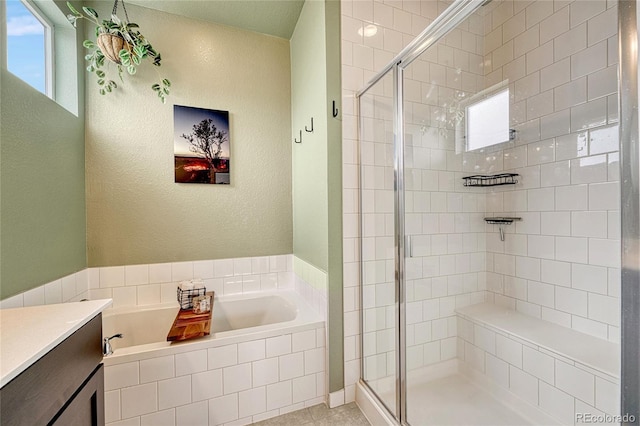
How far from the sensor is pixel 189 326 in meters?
1.60

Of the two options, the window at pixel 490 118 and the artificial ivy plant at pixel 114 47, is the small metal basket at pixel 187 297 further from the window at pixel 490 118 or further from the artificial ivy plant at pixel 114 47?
the window at pixel 490 118

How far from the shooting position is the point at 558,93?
1.69 m

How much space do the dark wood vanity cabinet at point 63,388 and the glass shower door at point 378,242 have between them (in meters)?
1.39

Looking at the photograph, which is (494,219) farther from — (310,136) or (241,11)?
(241,11)

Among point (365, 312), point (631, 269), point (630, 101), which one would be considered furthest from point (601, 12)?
point (365, 312)

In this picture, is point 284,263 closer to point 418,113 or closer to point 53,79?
point 418,113

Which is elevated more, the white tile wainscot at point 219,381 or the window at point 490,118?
the window at point 490,118

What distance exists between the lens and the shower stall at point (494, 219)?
146cm

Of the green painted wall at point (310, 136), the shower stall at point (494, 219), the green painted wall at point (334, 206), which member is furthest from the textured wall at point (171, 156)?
the shower stall at point (494, 219)

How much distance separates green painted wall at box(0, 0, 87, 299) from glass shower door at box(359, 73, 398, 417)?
1855 millimetres

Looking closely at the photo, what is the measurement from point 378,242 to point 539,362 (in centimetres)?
116

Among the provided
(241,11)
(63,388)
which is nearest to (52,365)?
(63,388)

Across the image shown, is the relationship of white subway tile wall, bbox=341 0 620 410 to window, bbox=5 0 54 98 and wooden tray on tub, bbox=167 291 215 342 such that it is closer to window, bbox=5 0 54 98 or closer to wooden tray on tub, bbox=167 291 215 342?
wooden tray on tub, bbox=167 291 215 342

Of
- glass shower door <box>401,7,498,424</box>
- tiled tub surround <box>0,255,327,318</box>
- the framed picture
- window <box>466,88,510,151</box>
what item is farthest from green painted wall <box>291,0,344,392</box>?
window <box>466,88,510,151</box>
